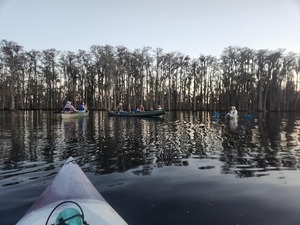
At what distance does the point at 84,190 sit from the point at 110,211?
679 mm

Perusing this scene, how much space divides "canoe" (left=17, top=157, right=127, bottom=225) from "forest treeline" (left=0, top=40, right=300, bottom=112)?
63.7 meters

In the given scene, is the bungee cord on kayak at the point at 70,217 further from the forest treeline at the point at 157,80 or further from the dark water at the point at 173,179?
the forest treeline at the point at 157,80

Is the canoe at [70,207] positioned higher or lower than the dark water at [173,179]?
higher

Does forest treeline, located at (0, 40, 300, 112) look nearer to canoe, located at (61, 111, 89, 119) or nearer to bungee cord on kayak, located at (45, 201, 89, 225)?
canoe, located at (61, 111, 89, 119)

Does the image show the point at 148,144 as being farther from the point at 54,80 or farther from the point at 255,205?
the point at 54,80

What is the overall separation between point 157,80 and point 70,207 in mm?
73142

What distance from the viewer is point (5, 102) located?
6906 centimetres

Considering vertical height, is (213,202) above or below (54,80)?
below

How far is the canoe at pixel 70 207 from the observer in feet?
13.5

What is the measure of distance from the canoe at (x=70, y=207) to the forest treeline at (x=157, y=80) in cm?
6372

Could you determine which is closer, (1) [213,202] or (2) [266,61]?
(1) [213,202]

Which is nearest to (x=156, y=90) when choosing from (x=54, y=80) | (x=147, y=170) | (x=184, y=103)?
(x=184, y=103)

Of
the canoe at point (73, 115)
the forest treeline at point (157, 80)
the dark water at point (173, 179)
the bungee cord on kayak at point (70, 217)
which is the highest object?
the forest treeline at point (157, 80)

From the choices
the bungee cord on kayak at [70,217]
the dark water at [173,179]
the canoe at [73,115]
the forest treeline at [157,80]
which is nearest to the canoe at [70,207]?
the bungee cord on kayak at [70,217]
